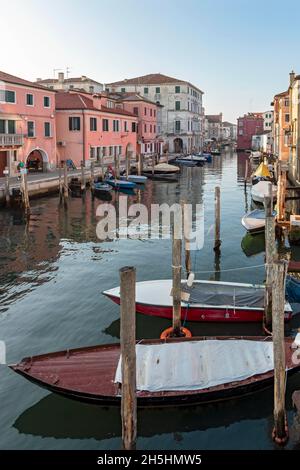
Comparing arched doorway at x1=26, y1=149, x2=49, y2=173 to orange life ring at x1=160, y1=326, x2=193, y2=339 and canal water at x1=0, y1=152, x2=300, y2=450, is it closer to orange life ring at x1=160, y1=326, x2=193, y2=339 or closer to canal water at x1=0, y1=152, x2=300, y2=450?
canal water at x1=0, y1=152, x2=300, y2=450

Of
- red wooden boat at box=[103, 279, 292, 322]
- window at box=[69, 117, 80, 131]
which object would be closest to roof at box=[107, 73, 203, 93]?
window at box=[69, 117, 80, 131]

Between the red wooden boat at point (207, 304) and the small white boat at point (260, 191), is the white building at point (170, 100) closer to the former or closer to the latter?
the small white boat at point (260, 191)

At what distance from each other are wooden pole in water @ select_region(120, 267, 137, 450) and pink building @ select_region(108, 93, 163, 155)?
58.7 m

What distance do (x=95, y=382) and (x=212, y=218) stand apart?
22.7m

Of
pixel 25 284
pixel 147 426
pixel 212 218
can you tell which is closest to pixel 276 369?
pixel 147 426

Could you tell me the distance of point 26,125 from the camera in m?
40.2

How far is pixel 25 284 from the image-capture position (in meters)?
17.3

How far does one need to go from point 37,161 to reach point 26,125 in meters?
4.90

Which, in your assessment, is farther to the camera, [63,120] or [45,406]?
[63,120]

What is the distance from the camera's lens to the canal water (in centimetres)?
887

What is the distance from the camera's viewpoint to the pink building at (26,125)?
3731 centimetres

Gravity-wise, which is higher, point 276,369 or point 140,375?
point 276,369

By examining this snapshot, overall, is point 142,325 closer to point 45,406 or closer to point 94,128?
point 45,406

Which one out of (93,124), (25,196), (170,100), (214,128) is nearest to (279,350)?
(25,196)
